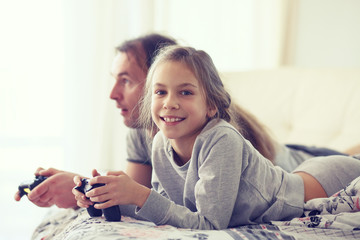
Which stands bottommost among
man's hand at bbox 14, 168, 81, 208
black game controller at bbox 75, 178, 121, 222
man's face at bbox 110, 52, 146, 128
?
man's hand at bbox 14, 168, 81, 208

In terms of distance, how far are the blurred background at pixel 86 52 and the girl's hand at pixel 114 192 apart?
1436mm

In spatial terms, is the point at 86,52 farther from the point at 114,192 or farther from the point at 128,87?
the point at 114,192

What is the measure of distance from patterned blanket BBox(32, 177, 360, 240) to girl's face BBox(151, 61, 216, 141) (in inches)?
8.6

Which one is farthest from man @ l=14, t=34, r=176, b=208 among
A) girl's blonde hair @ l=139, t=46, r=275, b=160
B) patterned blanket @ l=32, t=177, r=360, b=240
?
patterned blanket @ l=32, t=177, r=360, b=240

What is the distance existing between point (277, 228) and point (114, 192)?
1.11 feet

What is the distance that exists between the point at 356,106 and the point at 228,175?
39.2 inches

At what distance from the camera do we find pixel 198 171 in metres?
0.98

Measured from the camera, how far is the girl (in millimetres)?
924

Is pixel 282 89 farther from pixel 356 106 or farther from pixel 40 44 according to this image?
pixel 40 44

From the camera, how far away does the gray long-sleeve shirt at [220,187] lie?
0.93 m

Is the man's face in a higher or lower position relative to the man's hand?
higher

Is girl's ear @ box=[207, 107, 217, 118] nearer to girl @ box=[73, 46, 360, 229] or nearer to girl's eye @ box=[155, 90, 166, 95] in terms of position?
girl @ box=[73, 46, 360, 229]

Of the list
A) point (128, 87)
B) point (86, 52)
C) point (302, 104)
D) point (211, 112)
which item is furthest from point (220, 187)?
point (86, 52)

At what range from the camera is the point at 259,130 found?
4.34ft
